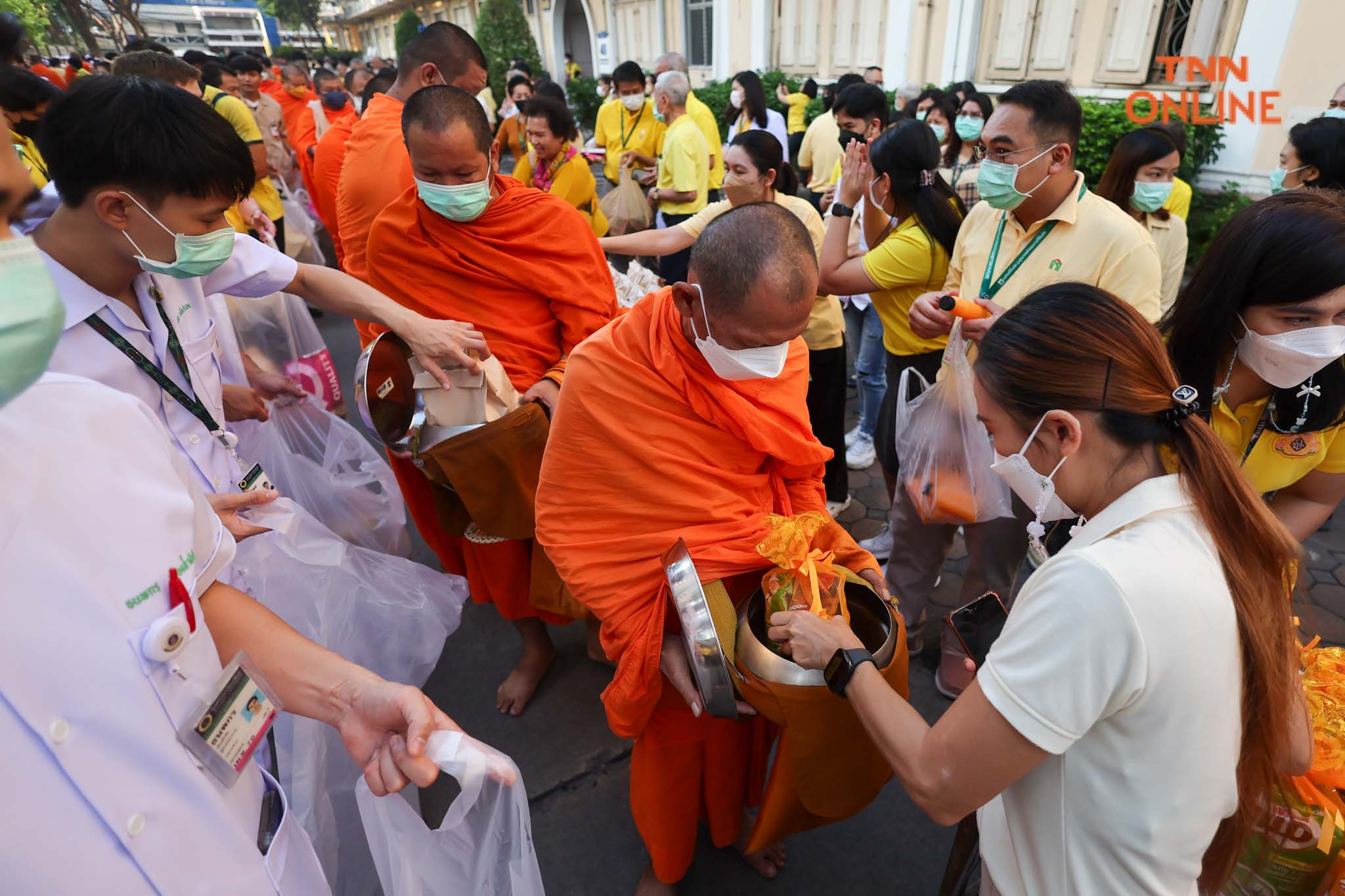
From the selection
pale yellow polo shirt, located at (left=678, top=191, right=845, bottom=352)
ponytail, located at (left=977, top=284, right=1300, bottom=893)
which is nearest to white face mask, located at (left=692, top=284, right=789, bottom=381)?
ponytail, located at (left=977, top=284, right=1300, bottom=893)

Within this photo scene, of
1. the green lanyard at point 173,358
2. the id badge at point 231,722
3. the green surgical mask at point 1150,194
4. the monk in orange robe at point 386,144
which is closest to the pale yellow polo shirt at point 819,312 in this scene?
the monk in orange robe at point 386,144

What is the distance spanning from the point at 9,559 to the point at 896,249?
2886 millimetres

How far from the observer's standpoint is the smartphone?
165cm

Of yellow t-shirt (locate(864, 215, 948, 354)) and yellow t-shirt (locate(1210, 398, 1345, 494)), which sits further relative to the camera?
yellow t-shirt (locate(864, 215, 948, 354))

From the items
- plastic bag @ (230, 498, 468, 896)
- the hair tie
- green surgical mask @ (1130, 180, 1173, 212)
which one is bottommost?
plastic bag @ (230, 498, 468, 896)

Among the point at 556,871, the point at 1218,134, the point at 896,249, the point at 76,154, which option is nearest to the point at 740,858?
the point at 556,871

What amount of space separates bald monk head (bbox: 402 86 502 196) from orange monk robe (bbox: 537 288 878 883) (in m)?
1.04

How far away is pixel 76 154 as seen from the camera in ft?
5.25

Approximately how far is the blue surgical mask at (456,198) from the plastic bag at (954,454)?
172 centimetres

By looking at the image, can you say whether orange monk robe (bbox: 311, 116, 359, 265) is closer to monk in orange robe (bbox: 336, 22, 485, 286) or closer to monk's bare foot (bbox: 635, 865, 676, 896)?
monk in orange robe (bbox: 336, 22, 485, 286)

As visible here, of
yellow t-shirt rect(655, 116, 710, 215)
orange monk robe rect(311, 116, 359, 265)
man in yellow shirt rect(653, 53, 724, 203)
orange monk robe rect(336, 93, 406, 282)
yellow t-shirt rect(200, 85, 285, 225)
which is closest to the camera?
orange monk robe rect(336, 93, 406, 282)

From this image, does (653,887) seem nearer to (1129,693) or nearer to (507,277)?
(1129,693)

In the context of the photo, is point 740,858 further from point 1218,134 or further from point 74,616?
point 1218,134

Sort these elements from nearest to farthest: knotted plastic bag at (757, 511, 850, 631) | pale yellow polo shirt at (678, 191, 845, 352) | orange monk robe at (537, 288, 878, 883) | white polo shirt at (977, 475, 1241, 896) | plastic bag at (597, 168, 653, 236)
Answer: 1. white polo shirt at (977, 475, 1241, 896)
2. knotted plastic bag at (757, 511, 850, 631)
3. orange monk robe at (537, 288, 878, 883)
4. pale yellow polo shirt at (678, 191, 845, 352)
5. plastic bag at (597, 168, 653, 236)
